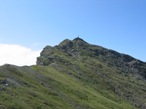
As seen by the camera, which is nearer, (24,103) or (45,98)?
(24,103)

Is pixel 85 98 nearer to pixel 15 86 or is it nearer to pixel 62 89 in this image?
pixel 62 89

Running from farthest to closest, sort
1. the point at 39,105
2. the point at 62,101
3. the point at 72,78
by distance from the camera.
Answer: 1. the point at 72,78
2. the point at 62,101
3. the point at 39,105

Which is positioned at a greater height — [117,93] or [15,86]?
[117,93]

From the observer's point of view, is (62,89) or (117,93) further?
(117,93)

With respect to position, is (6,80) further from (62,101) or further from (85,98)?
(85,98)

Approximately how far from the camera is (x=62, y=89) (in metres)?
138

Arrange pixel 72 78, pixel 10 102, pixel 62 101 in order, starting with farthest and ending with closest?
pixel 72 78, pixel 62 101, pixel 10 102

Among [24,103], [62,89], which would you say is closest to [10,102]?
[24,103]

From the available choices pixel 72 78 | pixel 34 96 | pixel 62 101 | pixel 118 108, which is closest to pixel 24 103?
pixel 34 96

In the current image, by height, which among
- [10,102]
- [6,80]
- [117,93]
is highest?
[117,93]

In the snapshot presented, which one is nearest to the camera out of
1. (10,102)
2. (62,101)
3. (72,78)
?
(10,102)

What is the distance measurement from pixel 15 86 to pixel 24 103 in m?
14.2

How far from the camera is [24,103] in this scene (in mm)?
89688

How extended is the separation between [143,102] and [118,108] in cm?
4431
